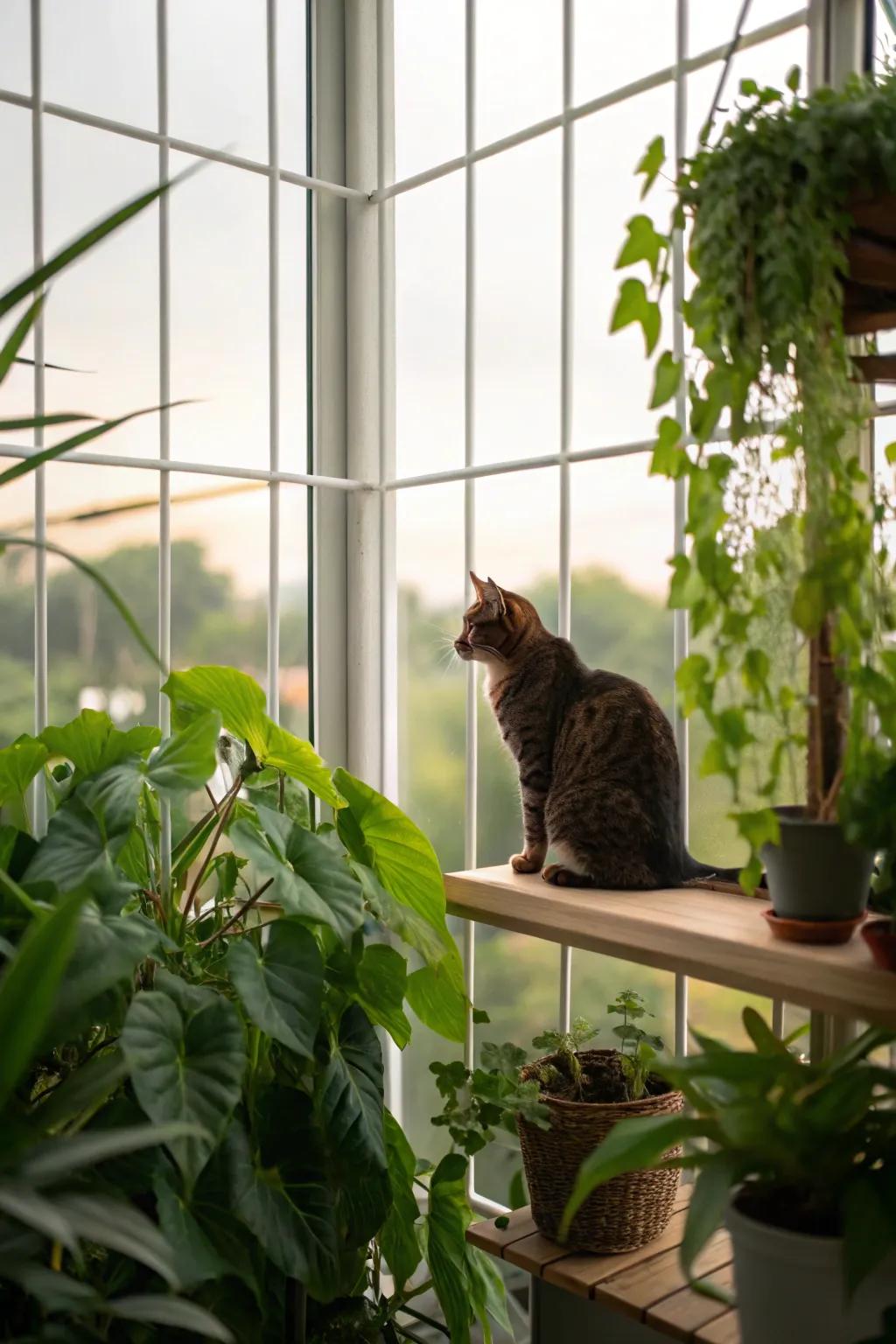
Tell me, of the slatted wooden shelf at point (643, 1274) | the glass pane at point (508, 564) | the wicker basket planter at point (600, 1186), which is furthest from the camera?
the glass pane at point (508, 564)

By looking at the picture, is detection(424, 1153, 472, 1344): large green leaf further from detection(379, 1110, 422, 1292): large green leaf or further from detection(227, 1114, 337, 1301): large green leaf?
detection(227, 1114, 337, 1301): large green leaf

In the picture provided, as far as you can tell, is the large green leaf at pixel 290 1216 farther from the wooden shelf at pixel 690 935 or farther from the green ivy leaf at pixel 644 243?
the green ivy leaf at pixel 644 243

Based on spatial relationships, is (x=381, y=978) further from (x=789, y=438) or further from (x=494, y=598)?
(x=789, y=438)

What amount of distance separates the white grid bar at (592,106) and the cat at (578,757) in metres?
0.66

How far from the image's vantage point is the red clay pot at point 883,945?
3.13ft

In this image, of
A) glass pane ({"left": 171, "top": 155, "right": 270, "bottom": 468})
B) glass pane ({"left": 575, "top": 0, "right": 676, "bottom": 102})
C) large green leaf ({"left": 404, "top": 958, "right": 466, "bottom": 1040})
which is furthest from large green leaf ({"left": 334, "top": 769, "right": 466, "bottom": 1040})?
glass pane ({"left": 575, "top": 0, "right": 676, "bottom": 102})

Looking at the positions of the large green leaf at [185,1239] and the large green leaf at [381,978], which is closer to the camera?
the large green leaf at [185,1239]

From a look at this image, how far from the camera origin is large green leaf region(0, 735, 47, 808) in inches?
52.1

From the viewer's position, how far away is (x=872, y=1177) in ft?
3.03

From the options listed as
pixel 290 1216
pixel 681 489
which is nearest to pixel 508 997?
pixel 290 1216

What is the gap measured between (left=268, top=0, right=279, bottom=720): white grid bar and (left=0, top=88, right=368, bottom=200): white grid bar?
0.15 feet

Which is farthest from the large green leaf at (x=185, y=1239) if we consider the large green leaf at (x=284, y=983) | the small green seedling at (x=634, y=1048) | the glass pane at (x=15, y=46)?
the glass pane at (x=15, y=46)

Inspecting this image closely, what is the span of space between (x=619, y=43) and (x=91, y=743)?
1.18 metres

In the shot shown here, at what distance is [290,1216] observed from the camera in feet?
3.94
